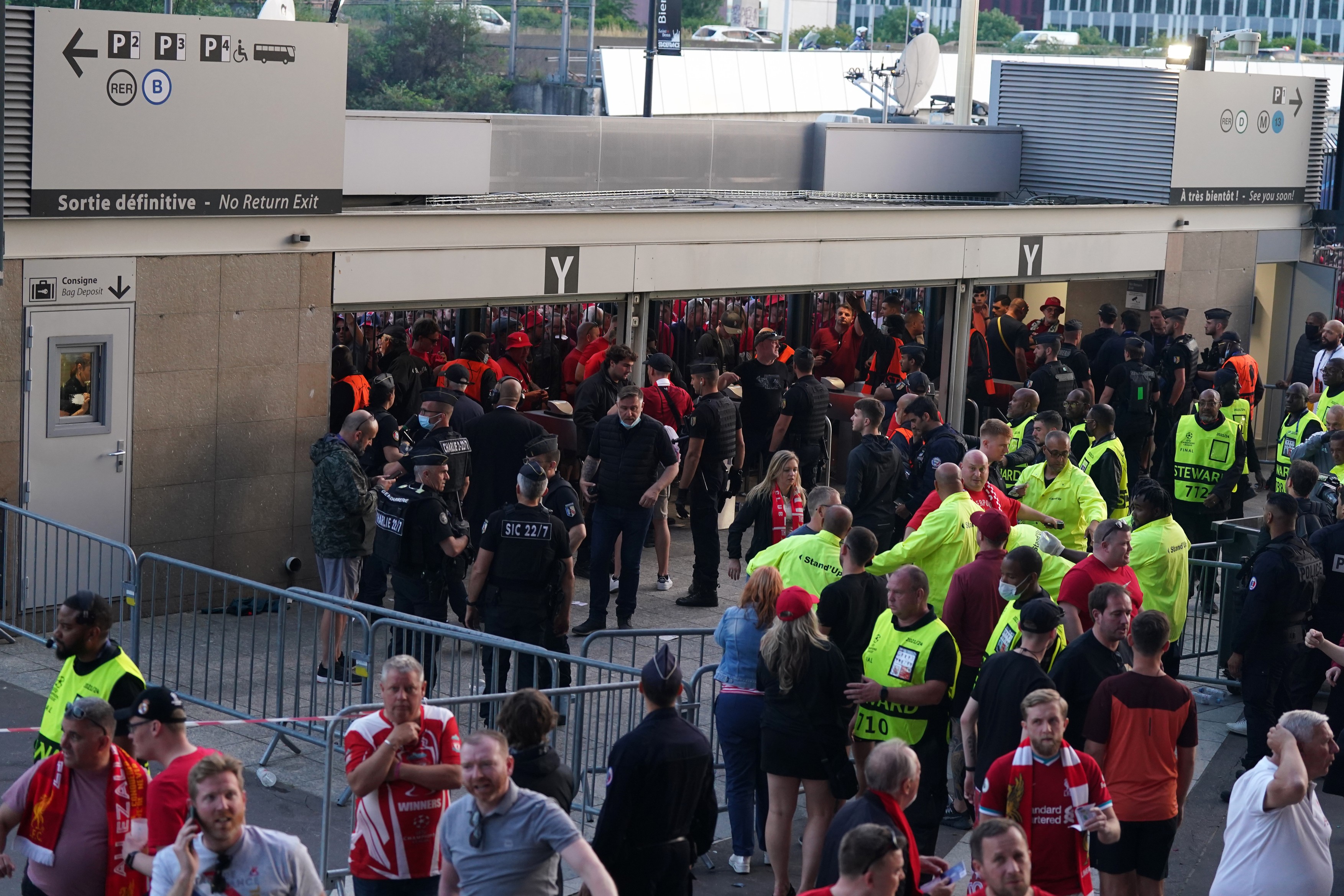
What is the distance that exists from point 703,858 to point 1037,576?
210 centimetres

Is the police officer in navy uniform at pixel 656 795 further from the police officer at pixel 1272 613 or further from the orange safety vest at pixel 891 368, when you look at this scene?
the orange safety vest at pixel 891 368

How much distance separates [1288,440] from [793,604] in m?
7.45

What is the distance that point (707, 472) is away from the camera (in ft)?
41.7

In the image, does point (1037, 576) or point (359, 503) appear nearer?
point (1037, 576)

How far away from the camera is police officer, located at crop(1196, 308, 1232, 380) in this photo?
17516 mm

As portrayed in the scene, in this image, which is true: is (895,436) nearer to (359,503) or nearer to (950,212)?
(359,503)

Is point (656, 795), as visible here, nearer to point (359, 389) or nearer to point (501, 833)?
point (501, 833)

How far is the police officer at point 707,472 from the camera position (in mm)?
12539

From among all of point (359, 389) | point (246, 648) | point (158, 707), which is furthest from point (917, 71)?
point (158, 707)

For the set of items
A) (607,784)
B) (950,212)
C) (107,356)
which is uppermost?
(950,212)

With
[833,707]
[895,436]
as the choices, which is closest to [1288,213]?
[895,436]

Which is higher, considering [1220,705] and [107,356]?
[107,356]

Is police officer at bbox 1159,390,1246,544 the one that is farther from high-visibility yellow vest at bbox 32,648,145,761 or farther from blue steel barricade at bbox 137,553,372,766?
high-visibility yellow vest at bbox 32,648,145,761

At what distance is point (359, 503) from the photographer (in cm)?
1033
